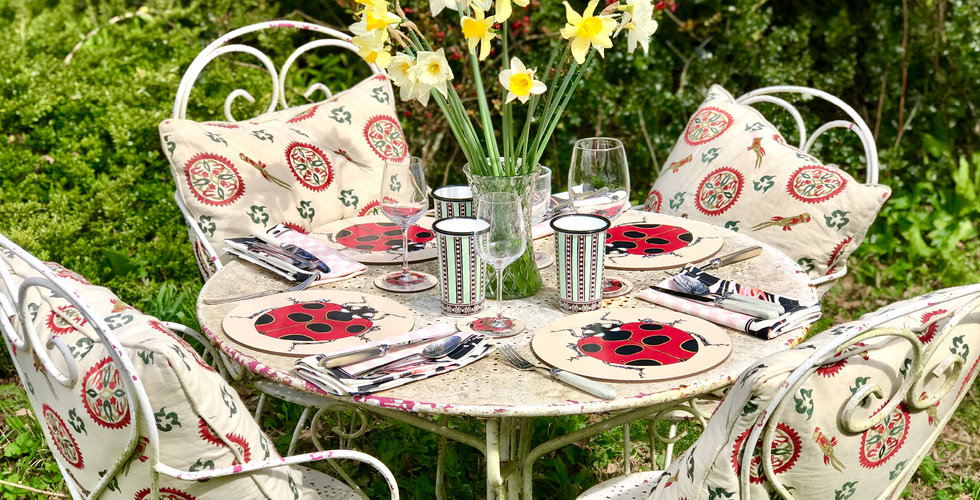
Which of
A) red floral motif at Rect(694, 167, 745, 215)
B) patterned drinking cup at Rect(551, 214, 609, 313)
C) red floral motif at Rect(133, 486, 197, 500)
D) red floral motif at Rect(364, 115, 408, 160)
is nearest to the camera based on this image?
red floral motif at Rect(133, 486, 197, 500)

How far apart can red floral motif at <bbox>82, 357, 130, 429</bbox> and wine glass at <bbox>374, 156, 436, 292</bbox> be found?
768mm

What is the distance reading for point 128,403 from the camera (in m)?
1.57

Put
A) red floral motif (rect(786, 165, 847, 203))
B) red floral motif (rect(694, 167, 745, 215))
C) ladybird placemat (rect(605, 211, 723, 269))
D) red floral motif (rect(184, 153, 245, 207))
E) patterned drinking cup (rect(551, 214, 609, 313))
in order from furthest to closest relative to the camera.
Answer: red floral motif (rect(694, 167, 745, 215)), red floral motif (rect(786, 165, 847, 203)), red floral motif (rect(184, 153, 245, 207)), ladybird placemat (rect(605, 211, 723, 269)), patterned drinking cup (rect(551, 214, 609, 313))

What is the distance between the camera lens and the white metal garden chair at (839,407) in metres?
1.42

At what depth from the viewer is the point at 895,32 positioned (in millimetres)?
5012

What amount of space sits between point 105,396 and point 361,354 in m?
0.46

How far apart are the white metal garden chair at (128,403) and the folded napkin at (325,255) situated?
2.06ft

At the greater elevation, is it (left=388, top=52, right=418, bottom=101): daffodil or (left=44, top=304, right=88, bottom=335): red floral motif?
(left=388, top=52, right=418, bottom=101): daffodil

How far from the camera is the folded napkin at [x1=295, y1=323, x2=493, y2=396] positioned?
179 centimetres

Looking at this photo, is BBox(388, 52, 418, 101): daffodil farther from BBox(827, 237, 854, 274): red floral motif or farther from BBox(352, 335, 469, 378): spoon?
BBox(827, 237, 854, 274): red floral motif

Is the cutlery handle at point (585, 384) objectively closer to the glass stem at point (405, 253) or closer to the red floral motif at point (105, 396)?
the glass stem at point (405, 253)

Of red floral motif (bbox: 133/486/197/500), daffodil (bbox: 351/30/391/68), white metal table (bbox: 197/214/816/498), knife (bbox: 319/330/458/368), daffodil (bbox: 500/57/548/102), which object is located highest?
daffodil (bbox: 351/30/391/68)

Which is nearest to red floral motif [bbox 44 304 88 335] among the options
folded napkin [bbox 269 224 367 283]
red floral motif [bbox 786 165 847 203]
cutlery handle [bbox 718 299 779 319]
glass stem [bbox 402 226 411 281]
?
folded napkin [bbox 269 224 367 283]

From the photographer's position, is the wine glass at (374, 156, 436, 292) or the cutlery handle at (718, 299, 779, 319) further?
the wine glass at (374, 156, 436, 292)
